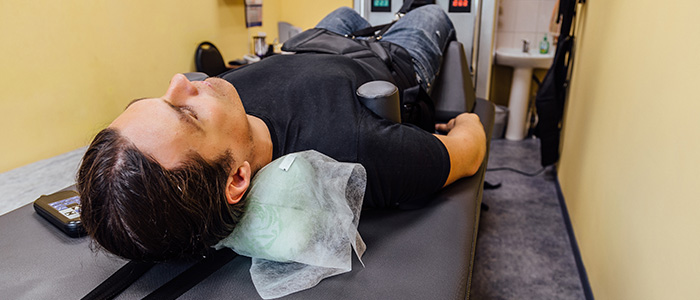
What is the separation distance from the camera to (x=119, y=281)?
0.80 metres

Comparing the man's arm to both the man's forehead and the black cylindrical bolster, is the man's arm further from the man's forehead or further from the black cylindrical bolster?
the man's forehead

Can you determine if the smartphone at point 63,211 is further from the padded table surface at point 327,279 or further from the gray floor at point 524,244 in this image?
the gray floor at point 524,244

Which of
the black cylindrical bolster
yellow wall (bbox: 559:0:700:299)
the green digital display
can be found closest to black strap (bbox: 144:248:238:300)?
the black cylindrical bolster

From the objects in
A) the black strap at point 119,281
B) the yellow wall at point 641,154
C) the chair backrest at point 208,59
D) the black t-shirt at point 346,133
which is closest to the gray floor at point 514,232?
the yellow wall at point 641,154

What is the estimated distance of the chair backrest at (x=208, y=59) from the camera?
2.58 metres

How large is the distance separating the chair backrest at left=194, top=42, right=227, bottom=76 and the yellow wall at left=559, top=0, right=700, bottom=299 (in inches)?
79.1

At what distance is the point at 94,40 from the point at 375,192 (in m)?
1.62

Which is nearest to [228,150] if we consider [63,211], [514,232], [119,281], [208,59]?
[119,281]

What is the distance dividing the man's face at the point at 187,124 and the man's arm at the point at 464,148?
54cm

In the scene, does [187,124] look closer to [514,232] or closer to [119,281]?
[119,281]

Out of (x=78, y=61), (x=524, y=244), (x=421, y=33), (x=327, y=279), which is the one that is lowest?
(x=524, y=244)

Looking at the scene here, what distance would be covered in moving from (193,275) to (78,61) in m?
1.48

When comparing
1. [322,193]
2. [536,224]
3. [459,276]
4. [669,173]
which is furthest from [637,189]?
[536,224]

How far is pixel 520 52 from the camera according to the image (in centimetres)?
303
